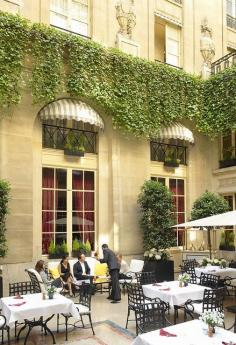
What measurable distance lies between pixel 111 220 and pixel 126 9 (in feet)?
27.5

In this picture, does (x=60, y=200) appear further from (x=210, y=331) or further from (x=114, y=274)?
(x=210, y=331)

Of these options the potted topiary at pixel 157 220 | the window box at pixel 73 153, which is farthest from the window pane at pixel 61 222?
the potted topiary at pixel 157 220

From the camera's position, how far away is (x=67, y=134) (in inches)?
542

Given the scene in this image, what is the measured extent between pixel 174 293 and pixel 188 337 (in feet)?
9.04

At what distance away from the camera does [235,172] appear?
54.0ft

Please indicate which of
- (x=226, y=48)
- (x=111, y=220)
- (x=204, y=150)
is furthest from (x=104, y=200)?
(x=226, y=48)

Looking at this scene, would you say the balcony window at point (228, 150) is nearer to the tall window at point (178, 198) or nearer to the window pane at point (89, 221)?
the tall window at point (178, 198)

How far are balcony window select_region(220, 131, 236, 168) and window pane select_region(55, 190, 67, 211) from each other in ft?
25.5

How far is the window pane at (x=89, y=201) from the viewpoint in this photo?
1405 centimetres

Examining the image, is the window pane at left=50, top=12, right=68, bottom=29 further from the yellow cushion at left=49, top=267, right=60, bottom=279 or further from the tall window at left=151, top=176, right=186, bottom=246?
the yellow cushion at left=49, top=267, right=60, bottom=279

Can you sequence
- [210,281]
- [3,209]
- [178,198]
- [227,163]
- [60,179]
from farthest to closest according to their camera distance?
[227,163], [178,198], [60,179], [3,209], [210,281]

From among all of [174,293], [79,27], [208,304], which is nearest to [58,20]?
[79,27]

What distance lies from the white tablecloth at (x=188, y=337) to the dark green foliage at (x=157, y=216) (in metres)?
7.95

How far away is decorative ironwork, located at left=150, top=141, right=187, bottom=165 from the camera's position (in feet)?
53.1
